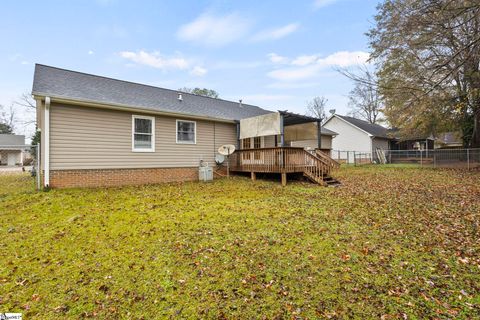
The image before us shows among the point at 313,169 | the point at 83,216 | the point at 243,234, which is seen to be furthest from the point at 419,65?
the point at 83,216

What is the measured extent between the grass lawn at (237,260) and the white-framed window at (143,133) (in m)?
3.63

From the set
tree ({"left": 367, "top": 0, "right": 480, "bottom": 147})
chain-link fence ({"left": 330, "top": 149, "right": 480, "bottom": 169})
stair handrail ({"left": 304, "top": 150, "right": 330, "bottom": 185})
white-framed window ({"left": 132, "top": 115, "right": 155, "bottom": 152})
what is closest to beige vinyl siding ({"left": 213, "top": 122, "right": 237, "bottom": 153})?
white-framed window ({"left": 132, "top": 115, "right": 155, "bottom": 152})

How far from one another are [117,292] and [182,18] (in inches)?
573

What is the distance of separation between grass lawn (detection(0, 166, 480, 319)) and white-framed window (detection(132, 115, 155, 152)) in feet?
11.9

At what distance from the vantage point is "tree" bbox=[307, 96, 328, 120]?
145 feet

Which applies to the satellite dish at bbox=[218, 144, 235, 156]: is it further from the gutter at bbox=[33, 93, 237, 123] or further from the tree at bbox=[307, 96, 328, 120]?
the tree at bbox=[307, 96, 328, 120]

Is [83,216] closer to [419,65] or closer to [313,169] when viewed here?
[313,169]

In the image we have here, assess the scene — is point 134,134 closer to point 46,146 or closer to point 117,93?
point 117,93

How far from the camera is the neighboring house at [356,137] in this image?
24841mm

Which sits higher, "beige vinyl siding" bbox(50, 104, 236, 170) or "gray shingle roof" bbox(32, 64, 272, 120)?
"gray shingle roof" bbox(32, 64, 272, 120)

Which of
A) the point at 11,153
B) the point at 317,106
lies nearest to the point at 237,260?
the point at 11,153

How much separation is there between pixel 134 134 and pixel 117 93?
214 cm

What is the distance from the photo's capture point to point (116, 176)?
9.07 metres

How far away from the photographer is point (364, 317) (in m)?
2.37
